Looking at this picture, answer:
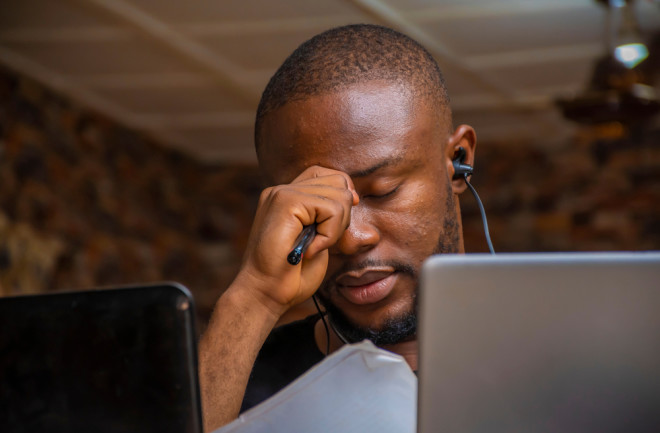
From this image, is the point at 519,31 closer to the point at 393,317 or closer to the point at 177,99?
the point at 177,99

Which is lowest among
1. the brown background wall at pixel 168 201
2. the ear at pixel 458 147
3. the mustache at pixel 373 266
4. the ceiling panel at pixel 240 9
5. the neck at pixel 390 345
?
the brown background wall at pixel 168 201

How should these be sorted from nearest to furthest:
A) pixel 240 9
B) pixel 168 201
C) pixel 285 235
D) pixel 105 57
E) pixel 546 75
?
pixel 285 235, pixel 240 9, pixel 105 57, pixel 546 75, pixel 168 201

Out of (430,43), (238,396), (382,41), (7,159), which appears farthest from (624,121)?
(7,159)

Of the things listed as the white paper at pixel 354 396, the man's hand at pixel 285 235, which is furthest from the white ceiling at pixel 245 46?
the white paper at pixel 354 396

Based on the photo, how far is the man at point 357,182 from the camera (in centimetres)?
87

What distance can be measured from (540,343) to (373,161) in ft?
1.84

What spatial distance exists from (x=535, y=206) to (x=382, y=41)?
3.34 metres

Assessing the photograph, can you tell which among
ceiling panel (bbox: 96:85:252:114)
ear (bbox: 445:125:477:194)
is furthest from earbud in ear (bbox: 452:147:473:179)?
ceiling panel (bbox: 96:85:252:114)

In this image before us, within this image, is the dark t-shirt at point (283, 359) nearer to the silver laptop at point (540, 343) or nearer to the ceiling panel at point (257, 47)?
the silver laptop at point (540, 343)

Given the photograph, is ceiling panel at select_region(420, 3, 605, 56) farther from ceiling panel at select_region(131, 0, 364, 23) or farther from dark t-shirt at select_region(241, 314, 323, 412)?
→ dark t-shirt at select_region(241, 314, 323, 412)

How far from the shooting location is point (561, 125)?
4090mm

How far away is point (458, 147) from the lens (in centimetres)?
114

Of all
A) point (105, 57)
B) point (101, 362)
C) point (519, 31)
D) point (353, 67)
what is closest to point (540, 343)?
point (101, 362)

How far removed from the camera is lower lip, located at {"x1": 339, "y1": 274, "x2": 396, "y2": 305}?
1.02 m
